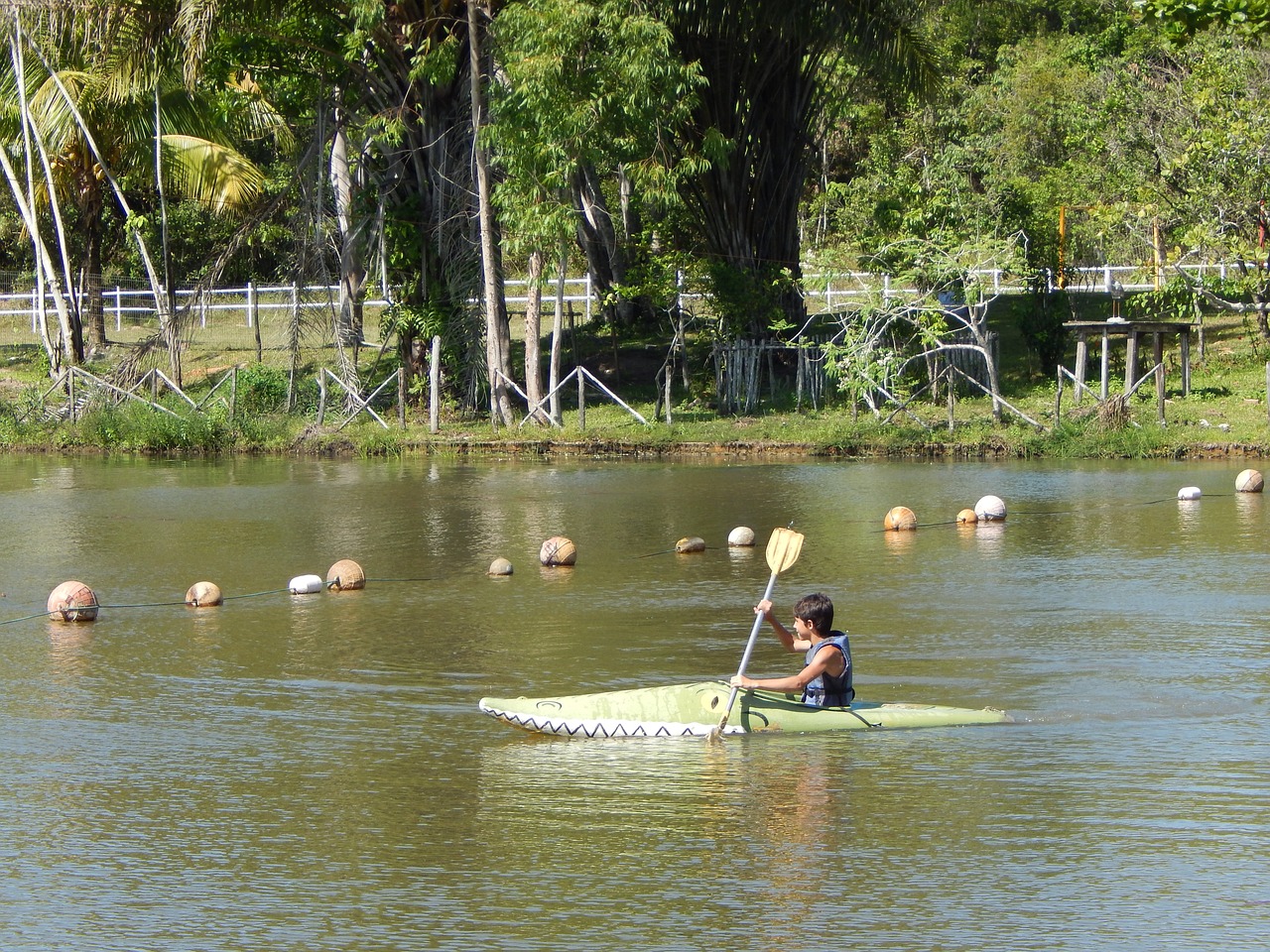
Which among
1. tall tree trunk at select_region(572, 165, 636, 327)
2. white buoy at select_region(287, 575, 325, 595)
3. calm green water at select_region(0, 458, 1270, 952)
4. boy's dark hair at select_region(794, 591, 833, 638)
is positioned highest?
tall tree trunk at select_region(572, 165, 636, 327)

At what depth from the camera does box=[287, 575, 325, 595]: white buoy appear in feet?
47.2

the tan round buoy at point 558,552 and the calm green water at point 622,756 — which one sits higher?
the tan round buoy at point 558,552

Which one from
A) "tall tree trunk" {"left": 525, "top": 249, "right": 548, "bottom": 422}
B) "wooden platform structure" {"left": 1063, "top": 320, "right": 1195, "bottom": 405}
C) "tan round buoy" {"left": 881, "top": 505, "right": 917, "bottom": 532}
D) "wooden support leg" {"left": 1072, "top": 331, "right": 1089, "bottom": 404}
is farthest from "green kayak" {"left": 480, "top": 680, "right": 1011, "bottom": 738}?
"tall tree trunk" {"left": 525, "top": 249, "right": 548, "bottom": 422}

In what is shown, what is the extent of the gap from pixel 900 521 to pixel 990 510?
50.8 inches

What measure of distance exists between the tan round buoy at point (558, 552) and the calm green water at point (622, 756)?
0.29 m

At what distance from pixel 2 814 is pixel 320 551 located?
8.99 meters

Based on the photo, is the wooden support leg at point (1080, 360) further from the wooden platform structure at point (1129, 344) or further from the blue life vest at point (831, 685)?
the blue life vest at point (831, 685)

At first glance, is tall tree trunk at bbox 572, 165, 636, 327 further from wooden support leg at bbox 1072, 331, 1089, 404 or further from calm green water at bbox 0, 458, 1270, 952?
calm green water at bbox 0, 458, 1270, 952

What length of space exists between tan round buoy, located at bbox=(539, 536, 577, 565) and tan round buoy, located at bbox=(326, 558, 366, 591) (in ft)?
6.18

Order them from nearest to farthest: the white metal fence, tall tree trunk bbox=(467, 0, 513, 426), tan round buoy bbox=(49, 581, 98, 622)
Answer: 1. tan round buoy bbox=(49, 581, 98, 622)
2. tall tree trunk bbox=(467, 0, 513, 426)
3. the white metal fence

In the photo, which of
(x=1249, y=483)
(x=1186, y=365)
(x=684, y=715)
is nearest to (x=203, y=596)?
(x=684, y=715)

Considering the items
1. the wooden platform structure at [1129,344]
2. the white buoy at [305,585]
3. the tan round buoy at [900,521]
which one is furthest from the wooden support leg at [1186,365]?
the white buoy at [305,585]

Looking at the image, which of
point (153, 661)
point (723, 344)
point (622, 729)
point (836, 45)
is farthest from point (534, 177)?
point (622, 729)

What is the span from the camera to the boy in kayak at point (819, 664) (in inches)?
368
